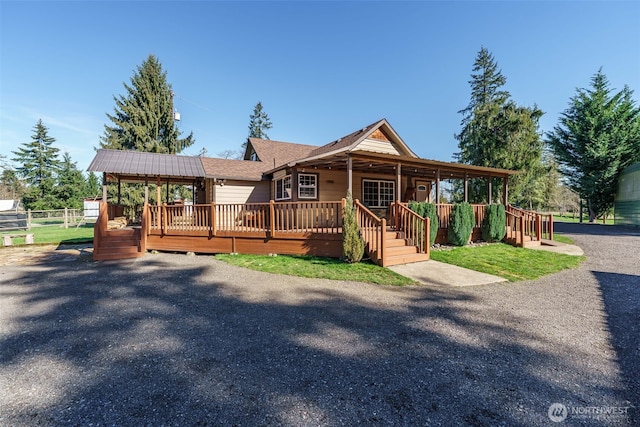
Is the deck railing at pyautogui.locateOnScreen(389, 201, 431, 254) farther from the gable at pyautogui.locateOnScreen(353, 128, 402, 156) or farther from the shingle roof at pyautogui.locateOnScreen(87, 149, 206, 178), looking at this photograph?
the shingle roof at pyautogui.locateOnScreen(87, 149, 206, 178)

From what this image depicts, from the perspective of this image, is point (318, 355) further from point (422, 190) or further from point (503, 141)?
point (503, 141)

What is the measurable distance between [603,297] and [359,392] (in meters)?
5.61

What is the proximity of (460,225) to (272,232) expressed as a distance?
22.2 ft

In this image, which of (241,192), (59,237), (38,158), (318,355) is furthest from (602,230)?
(38,158)

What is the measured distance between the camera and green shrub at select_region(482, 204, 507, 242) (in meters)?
10.8

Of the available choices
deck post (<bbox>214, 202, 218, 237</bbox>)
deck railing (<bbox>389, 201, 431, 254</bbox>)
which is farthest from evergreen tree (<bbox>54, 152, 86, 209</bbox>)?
deck railing (<bbox>389, 201, 431, 254</bbox>)

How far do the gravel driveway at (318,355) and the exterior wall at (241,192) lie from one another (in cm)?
796

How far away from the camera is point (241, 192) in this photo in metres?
13.9

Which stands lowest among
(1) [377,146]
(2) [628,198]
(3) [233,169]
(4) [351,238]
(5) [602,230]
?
(5) [602,230]

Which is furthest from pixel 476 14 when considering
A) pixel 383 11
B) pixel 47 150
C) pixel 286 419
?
pixel 47 150

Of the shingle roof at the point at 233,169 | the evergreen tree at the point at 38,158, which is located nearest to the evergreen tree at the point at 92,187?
the evergreen tree at the point at 38,158

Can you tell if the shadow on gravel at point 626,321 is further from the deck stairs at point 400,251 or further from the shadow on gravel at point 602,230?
the shadow on gravel at point 602,230

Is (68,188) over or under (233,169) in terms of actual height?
over

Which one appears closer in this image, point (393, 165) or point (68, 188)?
point (393, 165)
